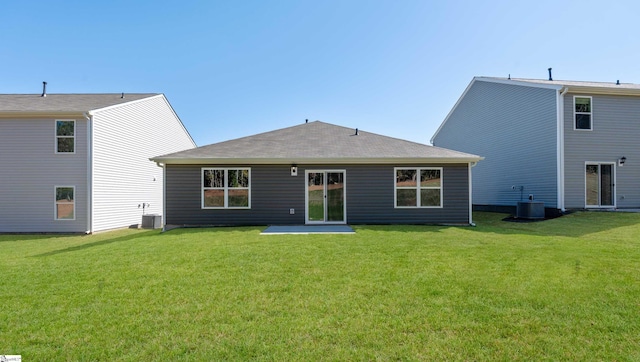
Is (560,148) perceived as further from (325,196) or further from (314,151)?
(314,151)

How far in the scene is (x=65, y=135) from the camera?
11.1 metres

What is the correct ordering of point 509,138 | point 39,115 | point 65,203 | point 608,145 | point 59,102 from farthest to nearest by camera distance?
point 509,138, point 59,102, point 608,145, point 65,203, point 39,115

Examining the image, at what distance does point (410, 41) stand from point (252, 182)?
9.03 metres

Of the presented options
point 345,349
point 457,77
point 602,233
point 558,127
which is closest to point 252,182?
point 345,349

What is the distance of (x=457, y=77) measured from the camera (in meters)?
17.4

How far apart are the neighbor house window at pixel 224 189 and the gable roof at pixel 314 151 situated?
0.44m

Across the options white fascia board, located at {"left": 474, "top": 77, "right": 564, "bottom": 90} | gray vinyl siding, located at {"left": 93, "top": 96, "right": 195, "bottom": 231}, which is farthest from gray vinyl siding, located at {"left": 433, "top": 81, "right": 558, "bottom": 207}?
gray vinyl siding, located at {"left": 93, "top": 96, "right": 195, "bottom": 231}

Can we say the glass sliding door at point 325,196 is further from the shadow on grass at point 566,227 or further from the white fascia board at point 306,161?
the shadow on grass at point 566,227

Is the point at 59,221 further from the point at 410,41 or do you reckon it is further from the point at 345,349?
the point at 410,41

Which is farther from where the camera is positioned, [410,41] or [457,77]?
[457,77]

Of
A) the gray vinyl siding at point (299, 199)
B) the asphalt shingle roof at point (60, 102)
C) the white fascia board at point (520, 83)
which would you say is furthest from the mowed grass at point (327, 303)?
the white fascia board at point (520, 83)

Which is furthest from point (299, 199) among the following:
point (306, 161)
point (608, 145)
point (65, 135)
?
point (608, 145)

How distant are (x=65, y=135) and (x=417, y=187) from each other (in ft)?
43.5

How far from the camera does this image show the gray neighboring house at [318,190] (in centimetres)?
1029
